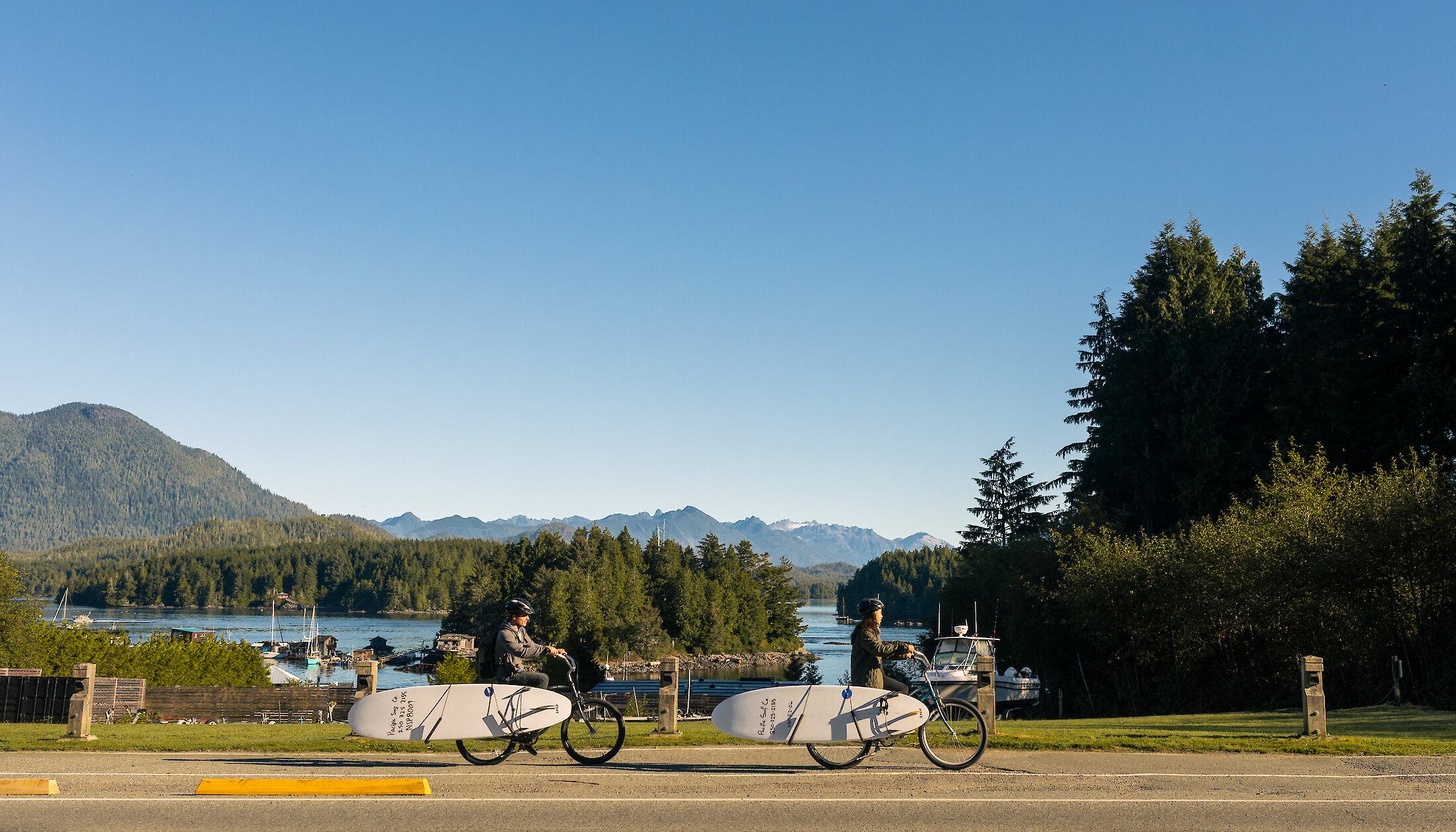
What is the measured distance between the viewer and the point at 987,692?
14.4 meters

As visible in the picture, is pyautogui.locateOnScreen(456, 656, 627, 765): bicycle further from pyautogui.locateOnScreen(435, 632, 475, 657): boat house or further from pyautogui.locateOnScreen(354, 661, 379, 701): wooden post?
pyautogui.locateOnScreen(435, 632, 475, 657): boat house

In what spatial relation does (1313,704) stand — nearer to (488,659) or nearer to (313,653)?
(488,659)

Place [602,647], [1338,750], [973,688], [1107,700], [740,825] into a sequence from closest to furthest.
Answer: [740,825]
[1338,750]
[973,688]
[1107,700]
[602,647]

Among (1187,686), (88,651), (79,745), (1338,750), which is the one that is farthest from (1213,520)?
(88,651)

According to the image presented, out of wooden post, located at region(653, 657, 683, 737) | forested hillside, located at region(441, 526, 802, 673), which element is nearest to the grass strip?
wooden post, located at region(653, 657, 683, 737)

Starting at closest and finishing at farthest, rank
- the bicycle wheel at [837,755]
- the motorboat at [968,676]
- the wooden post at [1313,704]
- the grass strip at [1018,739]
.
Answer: the bicycle wheel at [837,755] < the grass strip at [1018,739] < the wooden post at [1313,704] < the motorboat at [968,676]

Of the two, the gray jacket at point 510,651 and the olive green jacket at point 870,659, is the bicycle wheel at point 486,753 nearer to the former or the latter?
the gray jacket at point 510,651

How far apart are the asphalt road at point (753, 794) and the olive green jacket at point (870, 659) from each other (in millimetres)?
1071

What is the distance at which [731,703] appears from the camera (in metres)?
12.8

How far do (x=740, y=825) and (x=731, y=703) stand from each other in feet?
11.8

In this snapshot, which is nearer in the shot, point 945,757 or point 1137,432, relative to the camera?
point 945,757

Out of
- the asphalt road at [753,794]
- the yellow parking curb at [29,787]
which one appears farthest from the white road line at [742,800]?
the yellow parking curb at [29,787]

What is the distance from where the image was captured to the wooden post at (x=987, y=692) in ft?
46.9

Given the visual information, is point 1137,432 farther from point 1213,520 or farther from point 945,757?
point 945,757
